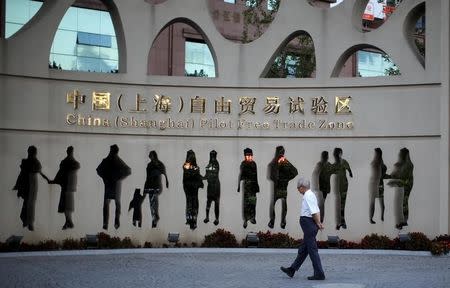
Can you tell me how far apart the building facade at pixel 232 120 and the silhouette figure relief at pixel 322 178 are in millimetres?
87

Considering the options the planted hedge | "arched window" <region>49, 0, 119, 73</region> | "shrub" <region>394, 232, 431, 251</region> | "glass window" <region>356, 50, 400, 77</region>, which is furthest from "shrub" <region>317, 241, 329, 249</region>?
"glass window" <region>356, 50, 400, 77</region>

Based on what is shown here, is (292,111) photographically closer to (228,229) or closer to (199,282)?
(228,229)

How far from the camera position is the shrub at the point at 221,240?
62.3 ft

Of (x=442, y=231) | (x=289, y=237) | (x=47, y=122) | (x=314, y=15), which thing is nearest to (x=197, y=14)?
(x=314, y=15)

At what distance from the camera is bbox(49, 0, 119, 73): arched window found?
4103 centimetres

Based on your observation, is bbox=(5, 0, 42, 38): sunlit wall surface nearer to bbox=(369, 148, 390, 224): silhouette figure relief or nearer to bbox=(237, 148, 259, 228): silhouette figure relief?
bbox=(237, 148, 259, 228): silhouette figure relief

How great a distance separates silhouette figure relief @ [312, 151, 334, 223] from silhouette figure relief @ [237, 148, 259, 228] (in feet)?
4.73

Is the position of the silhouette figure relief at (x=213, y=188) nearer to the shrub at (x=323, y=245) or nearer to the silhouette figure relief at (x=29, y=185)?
the shrub at (x=323, y=245)

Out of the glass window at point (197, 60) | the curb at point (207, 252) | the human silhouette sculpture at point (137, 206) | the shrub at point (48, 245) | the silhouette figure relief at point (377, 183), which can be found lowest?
the curb at point (207, 252)

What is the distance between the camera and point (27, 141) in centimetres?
1845

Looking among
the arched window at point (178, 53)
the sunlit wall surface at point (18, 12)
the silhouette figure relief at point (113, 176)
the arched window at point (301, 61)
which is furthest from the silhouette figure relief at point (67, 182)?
the arched window at point (178, 53)

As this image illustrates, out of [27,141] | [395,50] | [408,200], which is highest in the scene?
[395,50]

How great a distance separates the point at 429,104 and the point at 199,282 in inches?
336

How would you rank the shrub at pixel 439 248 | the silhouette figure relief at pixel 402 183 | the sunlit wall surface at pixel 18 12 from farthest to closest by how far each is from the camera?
1. the sunlit wall surface at pixel 18 12
2. the silhouette figure relief at pixel 402 183
3. the shrub at pixel 439 248
